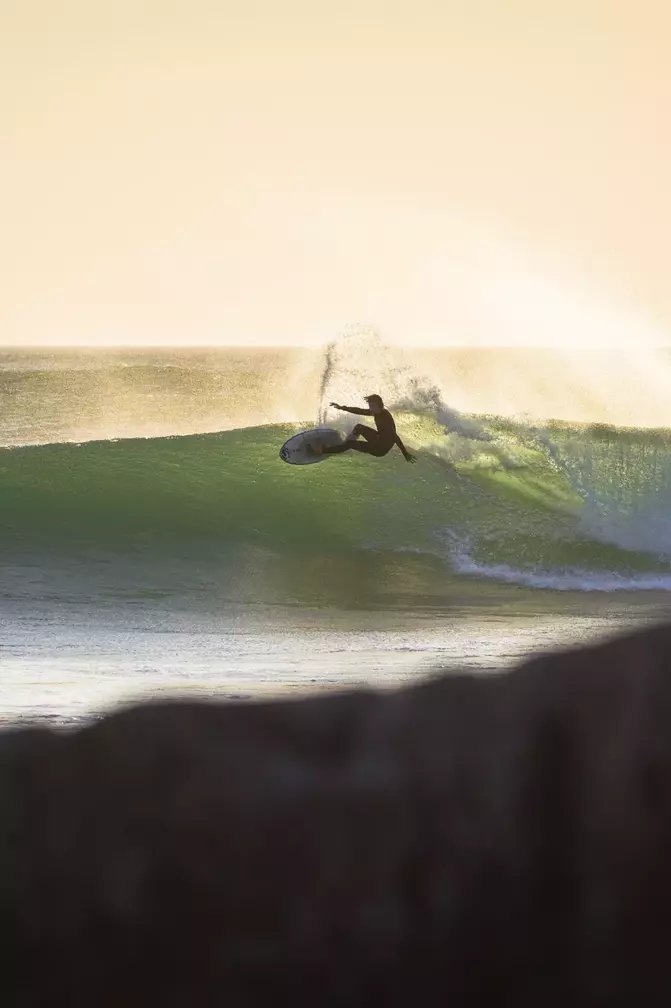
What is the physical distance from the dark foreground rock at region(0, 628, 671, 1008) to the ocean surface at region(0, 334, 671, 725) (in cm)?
427

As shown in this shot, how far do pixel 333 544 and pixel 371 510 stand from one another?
148cm

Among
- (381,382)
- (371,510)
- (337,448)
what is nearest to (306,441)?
(337,448)

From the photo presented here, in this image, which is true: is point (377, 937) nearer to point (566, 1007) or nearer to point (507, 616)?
point (566, 1007)

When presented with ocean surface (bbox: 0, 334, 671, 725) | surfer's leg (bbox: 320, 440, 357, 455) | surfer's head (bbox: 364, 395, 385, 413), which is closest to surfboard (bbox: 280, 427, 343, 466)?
surfer's leg (bbox: 320, 440, 357, 455)

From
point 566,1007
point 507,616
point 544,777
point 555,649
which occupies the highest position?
point 555,649

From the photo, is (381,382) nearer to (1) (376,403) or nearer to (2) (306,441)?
(2) (306,441)

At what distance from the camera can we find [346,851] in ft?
3.45

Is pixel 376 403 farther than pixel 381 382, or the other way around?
pixel 381 382

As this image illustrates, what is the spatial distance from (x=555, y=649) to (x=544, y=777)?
0.42 ft

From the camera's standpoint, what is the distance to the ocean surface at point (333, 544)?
24.6 ft

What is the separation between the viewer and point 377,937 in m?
1.04

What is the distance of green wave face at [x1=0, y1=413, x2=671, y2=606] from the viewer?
12638mm

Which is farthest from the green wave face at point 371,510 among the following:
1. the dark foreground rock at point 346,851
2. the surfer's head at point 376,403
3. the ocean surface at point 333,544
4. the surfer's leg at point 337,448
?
the dark foreground rock at point 346,851

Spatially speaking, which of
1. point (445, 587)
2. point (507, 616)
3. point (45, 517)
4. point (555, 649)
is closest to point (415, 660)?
point (507, 616)
